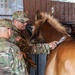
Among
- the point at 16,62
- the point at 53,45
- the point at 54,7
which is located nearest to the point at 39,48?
the point at 53,45

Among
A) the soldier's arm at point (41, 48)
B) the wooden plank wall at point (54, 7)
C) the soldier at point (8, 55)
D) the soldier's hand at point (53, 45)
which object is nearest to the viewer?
the soldier at point (8, 55)

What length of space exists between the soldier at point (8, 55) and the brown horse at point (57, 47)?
16.3 inches

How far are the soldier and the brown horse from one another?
414 millimetres

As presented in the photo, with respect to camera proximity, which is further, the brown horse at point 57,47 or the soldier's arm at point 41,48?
the soldier's arm at point 41,48

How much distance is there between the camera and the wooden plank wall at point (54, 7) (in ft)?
13.7

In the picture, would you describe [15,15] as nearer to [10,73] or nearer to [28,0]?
[10,73]

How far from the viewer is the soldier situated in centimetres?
186

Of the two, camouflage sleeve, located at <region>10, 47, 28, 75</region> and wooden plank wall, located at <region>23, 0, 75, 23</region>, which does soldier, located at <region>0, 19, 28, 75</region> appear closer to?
camouflage sleeve, located at <region>10, 47, 28, 75</region>

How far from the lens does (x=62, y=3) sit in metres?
4.46

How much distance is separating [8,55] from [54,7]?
2688 mm

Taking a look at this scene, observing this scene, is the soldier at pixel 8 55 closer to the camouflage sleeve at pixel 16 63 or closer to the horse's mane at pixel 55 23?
the camouflage sleeve at pixel 16 63

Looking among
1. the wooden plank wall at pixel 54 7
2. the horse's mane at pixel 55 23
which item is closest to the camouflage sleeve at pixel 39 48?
the horse's mane at pixel 55 23

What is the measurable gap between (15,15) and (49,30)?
0.48 m

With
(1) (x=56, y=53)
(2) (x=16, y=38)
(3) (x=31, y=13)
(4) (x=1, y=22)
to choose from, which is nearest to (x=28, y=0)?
(3) (x=31, y=13)
